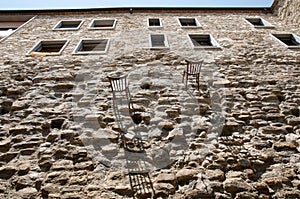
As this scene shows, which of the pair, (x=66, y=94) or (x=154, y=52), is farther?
(x=154, y=52)

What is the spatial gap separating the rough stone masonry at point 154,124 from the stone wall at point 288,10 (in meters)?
2.35

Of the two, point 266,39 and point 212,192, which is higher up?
point 266,39

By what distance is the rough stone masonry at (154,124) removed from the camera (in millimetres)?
3033

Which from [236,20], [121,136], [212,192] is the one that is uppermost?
[236,20]

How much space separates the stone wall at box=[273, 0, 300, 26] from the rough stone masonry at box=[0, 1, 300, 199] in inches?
92.5

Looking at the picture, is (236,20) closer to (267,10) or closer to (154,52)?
(267,10)

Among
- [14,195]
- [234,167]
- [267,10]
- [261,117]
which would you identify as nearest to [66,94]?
[14,195]

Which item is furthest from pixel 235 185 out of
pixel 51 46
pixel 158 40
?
pixel 51 46

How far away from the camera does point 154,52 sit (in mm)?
6223

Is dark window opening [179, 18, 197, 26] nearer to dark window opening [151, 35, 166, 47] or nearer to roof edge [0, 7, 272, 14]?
roof edge [0, 7, 272, 14]

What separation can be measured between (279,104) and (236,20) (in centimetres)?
571

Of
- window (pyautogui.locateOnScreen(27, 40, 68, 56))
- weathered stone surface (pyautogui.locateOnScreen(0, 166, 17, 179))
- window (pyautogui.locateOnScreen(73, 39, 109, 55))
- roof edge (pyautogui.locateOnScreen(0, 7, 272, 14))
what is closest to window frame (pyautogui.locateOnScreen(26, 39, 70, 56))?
window (pyautogui.locateOnScreen(27, 40, 68, 56))

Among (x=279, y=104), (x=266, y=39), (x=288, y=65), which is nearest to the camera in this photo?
(x=279, y=104)

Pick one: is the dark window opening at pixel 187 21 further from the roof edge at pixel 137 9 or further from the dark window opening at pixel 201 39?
the dark window opening at pixel 201 39
